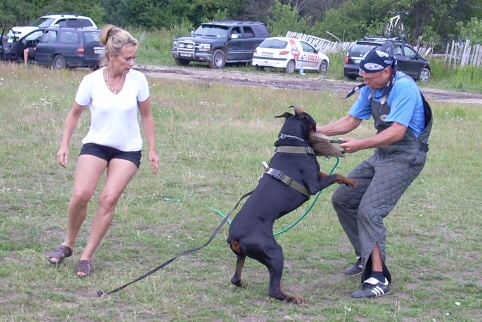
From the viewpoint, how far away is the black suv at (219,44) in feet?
97.7

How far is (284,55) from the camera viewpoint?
29.7 m

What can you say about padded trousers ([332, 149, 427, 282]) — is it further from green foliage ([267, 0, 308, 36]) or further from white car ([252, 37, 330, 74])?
green foliage ([267, 0, 308, 36])

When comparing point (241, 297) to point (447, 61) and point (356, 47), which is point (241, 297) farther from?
point (447, 61)

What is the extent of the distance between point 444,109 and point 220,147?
24.9 ft

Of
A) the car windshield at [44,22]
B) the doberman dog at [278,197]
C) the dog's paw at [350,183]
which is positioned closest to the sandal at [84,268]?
the doberman dog at [278,197]

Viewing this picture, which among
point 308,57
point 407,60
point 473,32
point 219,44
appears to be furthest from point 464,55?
point 219,44

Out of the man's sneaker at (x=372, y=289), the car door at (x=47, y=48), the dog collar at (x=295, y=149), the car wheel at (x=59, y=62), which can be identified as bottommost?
the car wheel at (x=59, y=62)

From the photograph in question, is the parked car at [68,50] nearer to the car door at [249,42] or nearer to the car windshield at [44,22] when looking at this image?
the car windshield at [44,22]

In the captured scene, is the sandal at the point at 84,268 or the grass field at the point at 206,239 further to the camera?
the sandal at the point at 84,268

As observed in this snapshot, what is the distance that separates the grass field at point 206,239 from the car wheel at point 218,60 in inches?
674

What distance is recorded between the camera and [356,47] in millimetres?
28953

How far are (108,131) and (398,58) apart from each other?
2456 centimetres

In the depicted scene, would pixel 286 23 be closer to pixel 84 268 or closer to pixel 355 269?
pixel 355 269

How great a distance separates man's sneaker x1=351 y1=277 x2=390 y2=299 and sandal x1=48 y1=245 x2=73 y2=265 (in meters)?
2.21
